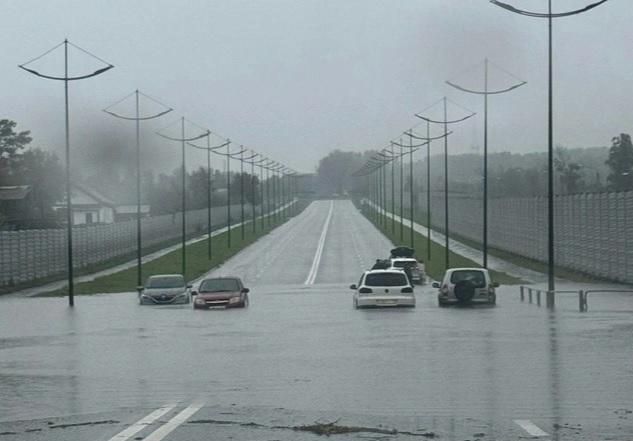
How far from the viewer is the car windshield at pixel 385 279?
1745 inches

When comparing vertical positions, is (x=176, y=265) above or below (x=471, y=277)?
below

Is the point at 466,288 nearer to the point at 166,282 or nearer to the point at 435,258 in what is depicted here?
the point at 166,282

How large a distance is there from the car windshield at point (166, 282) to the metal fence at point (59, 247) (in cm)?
1779

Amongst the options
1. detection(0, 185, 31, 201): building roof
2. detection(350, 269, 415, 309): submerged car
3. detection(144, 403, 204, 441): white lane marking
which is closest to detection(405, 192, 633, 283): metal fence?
detection(350, 269, 415, 309): submerged car

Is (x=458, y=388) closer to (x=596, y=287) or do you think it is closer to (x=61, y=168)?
(x=596, y=287)

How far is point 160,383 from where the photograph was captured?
2066 cm

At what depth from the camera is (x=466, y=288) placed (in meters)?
45.8

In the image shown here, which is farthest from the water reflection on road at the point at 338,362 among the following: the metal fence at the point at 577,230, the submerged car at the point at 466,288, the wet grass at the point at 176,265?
the wet grass at the point at 176,265

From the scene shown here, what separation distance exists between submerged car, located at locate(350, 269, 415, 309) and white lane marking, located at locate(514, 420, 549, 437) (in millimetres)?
Result: 28790

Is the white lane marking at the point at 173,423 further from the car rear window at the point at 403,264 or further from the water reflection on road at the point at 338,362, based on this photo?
the car rear window at the point at 403,264

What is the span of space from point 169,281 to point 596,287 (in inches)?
762

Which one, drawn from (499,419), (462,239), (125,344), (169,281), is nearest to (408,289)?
(169,281)

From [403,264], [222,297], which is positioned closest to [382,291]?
[222,297]

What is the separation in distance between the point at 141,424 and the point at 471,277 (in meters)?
32.6
